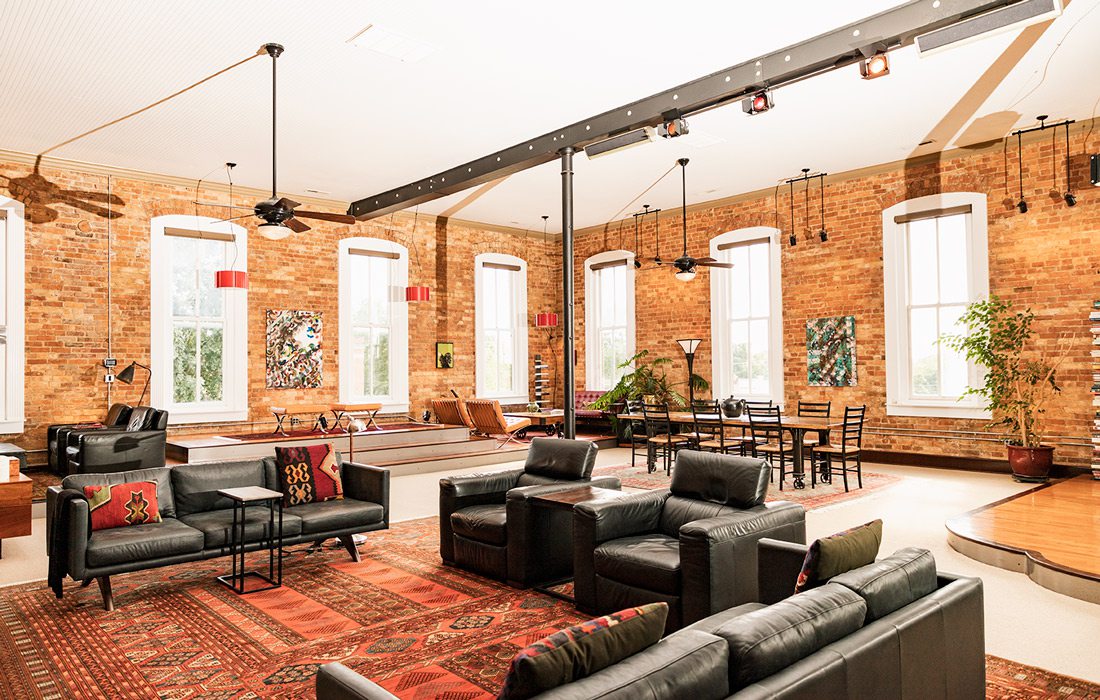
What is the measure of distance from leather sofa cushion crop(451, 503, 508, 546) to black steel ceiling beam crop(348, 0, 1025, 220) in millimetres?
4235

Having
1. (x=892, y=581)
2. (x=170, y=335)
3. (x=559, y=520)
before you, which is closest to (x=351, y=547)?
(x=559, y=520)

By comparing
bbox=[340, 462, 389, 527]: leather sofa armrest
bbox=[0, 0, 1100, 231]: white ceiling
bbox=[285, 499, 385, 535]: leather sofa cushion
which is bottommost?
bbox=[285, 499, 385, 535]: leather sofa cushion

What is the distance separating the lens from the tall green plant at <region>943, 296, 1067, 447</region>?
8.78 metres

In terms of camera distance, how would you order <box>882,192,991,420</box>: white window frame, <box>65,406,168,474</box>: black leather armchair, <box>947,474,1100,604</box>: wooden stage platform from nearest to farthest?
<box>947,474,1100,604</box>: wooden stage platform, <box>65,406,168,474</box>: black leather armchair, <box>882,192,991,420</box>: white window frame

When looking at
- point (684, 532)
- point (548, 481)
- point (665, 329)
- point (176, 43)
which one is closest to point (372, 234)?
point (665, 329)

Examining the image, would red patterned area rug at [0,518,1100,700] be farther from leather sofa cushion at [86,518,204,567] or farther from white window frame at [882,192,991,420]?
white window frame at [882,192,991,420]

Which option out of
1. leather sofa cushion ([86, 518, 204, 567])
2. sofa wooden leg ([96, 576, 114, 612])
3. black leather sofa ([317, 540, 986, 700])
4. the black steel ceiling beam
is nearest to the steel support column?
the black steel ceiling beam

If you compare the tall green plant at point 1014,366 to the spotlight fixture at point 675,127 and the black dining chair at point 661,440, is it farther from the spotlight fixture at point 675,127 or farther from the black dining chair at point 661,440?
the spotlight fixture at point 675,127

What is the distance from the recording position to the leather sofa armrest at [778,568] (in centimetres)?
316

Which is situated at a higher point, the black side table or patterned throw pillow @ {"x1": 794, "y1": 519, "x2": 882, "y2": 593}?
patterned throw pillow @ {"x1": 794, "y1": 519, "x2": 882, "y2": 593}

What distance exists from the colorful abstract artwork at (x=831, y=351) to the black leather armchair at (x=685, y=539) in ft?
23.0

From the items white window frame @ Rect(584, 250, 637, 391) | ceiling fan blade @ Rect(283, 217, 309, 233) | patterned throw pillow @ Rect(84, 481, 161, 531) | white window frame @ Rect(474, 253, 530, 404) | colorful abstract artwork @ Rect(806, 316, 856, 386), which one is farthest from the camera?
white window frame @ Rect(584, 250, 637, 391)

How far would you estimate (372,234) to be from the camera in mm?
12664

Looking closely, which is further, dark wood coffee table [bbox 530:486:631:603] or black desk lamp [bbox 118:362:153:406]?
black desk lamp [bbox 118:362:153:406]
